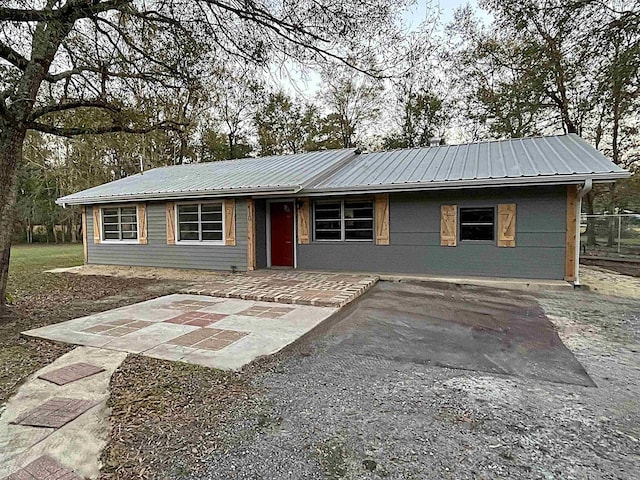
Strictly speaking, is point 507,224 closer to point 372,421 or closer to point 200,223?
point 372,421

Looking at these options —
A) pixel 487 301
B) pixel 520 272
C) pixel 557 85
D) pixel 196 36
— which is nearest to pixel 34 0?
pixel 196 36

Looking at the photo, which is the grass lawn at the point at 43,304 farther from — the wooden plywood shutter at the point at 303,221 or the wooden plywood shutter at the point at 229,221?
the wooden plywood shutter at the point at 303,221

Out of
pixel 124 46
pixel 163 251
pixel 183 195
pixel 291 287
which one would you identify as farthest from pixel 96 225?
pixel 124 46

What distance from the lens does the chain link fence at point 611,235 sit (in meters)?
11.6

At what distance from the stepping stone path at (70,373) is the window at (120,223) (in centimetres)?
866

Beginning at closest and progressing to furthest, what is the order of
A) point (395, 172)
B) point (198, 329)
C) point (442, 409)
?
point (442, 409) → point (198, 329) → point (395, 172)

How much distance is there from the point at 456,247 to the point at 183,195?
6.82 metres

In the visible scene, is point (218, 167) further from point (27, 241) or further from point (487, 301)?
point (27, 241)

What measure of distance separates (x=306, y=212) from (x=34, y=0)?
6.47 metres

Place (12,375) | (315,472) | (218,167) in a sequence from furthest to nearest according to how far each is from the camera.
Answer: (218,167)
(12,375)
(315,472)

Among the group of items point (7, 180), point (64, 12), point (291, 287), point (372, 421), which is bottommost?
point (372, 421)

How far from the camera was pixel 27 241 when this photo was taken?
25.0 meters

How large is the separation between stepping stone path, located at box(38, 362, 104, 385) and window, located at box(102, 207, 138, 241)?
28.4 feet

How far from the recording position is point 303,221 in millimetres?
9594
